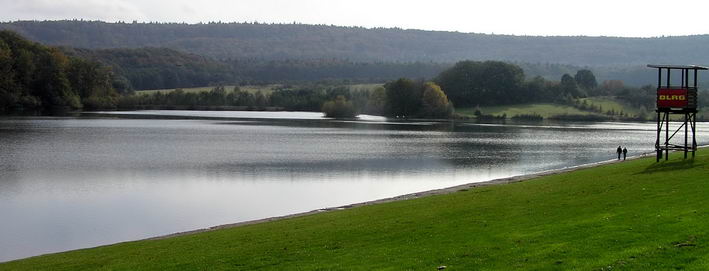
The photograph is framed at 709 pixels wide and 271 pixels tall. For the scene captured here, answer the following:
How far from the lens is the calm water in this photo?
29.9 m

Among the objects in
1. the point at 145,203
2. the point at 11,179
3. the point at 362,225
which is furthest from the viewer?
the point at 11,179

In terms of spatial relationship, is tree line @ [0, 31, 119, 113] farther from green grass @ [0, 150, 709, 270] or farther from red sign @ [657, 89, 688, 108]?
red sign @ [657, 89, 688, 108]

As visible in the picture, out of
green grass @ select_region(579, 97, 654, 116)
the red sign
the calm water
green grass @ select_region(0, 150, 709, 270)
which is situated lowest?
the calm water

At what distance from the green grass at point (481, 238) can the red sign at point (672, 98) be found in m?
6.79

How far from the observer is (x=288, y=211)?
3338cm

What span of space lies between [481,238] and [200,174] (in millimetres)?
32401

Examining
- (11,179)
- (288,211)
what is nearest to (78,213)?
(288,211)

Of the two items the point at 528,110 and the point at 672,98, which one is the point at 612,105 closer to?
the point at 528,110

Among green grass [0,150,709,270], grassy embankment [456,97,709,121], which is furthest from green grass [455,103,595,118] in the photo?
green grass [0,150,709,270]

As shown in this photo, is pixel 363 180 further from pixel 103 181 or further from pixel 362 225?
pixel 362 225

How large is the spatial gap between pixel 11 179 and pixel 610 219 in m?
35.3

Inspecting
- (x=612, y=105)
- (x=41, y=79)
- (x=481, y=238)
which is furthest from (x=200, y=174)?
(x=612, y=105)

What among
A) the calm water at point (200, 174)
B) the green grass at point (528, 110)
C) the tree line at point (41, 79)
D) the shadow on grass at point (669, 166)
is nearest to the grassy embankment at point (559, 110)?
the green grass at point (528, 110)

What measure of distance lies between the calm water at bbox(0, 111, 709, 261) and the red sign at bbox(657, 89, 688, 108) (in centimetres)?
1406
